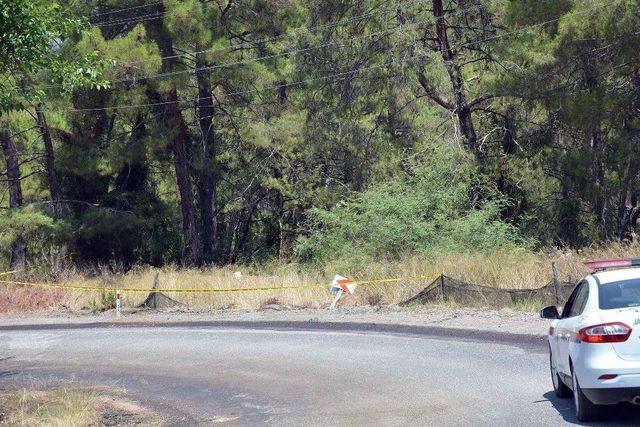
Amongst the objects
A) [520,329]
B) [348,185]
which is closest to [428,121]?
[348,185]

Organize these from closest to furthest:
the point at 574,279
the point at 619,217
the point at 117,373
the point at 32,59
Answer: the point at 32,59, the point at 117,373, the point at 574,279, the point at 619,217

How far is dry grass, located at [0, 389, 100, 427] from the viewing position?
424 inches

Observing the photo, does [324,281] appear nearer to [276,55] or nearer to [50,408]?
[276,55]

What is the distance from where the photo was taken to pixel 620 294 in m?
9.74

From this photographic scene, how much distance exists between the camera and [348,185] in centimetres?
3988

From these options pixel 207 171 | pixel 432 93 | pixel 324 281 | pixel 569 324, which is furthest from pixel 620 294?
pixel 207 171

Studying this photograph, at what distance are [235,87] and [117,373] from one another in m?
23.9

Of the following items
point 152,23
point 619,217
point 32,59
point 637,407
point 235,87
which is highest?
point 152,23

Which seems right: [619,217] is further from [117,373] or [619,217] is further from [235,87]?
[117,373]

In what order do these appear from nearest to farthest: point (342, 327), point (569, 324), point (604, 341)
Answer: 1. point (604, 341)
2. point (569, 324)
3. point (342, 327)

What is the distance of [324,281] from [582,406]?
19571 millimetres

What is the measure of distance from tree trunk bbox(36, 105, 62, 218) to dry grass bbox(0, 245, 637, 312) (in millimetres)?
5657

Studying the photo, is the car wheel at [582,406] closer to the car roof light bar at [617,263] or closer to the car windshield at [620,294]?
the car windshield at [620,294]

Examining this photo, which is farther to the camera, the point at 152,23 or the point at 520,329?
the point at 152,23
